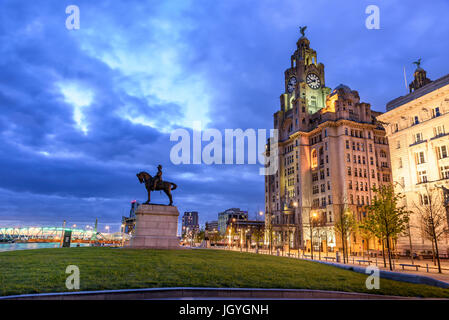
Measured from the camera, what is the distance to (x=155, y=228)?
101 ft

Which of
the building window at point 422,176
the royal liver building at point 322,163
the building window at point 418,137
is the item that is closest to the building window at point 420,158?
the building window at point 422,176

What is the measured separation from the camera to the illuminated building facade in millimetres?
41875

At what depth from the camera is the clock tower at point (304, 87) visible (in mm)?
94150

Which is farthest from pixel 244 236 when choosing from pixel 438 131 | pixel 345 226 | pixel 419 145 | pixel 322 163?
pixel 438 131

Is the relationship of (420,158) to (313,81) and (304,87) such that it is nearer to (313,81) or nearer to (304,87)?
(304,87)

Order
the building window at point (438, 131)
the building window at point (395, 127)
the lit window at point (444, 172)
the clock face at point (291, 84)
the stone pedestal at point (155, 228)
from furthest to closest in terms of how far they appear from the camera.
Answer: the clock face at point (291, 84)
the building window at point (395, 127)
the building window at point (438, 131)
the lit window at point (444, 172)
the stone pedestal at point (155, 228)

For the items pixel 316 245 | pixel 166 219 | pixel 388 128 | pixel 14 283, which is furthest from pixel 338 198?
pixel 14 283

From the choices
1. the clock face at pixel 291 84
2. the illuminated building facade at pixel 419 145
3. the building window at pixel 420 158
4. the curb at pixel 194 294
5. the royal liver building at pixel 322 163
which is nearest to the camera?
the curb at pixel 194 294

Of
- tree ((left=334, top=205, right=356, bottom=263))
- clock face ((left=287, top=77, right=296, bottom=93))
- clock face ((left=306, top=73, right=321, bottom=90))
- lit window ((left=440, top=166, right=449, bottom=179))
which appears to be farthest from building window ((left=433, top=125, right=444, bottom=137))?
clock face ((left=287, top=77, right=296, bottom=93))

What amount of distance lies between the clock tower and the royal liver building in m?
0.33

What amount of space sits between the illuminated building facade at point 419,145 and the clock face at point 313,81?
53.2 meters

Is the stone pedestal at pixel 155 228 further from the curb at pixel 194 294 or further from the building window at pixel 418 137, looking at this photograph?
the building window at pixel 418 137
